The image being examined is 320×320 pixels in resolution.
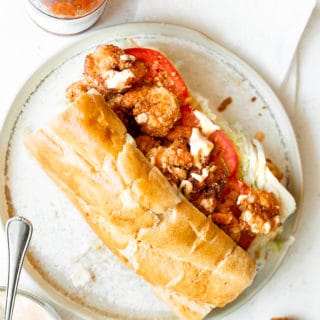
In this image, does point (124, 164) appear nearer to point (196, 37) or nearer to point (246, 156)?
point (246, 156)

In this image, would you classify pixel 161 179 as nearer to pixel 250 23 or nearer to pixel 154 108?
pixel 154 108

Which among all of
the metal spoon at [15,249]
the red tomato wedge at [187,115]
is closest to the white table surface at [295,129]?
the red tomato wedge at [187,115]

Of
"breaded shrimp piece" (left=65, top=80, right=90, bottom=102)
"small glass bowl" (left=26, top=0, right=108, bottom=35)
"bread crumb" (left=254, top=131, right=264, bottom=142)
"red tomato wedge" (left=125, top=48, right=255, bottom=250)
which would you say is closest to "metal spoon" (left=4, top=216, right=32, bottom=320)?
"breaded shrimp piece" (left=65, top=80, right=90, bottom=102)

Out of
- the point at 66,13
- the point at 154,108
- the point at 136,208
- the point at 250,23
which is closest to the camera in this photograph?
the point at 136,208

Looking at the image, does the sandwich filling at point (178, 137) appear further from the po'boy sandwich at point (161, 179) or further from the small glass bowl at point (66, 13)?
the small glass bowl at point (66, 13)

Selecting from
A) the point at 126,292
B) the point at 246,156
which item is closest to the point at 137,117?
the point at 246,156

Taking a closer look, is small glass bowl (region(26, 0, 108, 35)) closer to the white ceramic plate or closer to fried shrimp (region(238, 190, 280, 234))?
the white ceramic plate

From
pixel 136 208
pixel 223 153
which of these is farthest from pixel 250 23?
pixel 136 208
